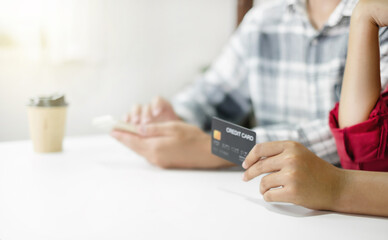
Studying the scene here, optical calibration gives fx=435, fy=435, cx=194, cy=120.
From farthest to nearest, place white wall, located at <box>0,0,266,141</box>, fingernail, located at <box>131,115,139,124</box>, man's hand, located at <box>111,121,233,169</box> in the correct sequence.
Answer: white wall, located at <box>0,0,266,141</box>, fingernail, located at <box>131,115,139,124</box>, man's hand, located at <box>111,121,233,169</box>

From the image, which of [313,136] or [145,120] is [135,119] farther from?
[313,136]

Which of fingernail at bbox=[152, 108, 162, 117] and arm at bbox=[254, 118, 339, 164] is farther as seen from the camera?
fingernail at bbox=[152, 108, 162, 117]

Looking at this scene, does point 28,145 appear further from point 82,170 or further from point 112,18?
point 112,18

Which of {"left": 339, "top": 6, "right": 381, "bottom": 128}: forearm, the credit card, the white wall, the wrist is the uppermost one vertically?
{"left": 339, "top": 6, "right": 381, "bottom": 128}: forearm

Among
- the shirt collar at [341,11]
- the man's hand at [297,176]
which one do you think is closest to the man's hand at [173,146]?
the man's hand at [297,176]

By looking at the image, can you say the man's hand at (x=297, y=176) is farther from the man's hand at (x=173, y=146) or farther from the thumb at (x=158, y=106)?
the thumb at (x=158, y=106)

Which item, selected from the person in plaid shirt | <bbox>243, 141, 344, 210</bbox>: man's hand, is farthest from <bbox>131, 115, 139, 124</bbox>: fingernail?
<bbox>243, 141, 344, 210</bbox>: man's hand

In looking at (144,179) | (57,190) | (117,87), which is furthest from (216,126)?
(117,87)

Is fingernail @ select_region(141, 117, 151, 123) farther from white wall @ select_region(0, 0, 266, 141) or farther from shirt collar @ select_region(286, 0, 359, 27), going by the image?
white wall @ select_region(0, 0, 266, 141)

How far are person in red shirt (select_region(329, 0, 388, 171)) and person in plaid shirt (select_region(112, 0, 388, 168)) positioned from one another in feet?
0.47

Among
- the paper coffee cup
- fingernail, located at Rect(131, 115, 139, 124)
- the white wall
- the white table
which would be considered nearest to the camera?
the white table

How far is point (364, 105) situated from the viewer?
82 centimetres

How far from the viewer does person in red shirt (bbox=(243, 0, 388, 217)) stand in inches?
27.0

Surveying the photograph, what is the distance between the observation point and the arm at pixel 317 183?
68 centimetres
